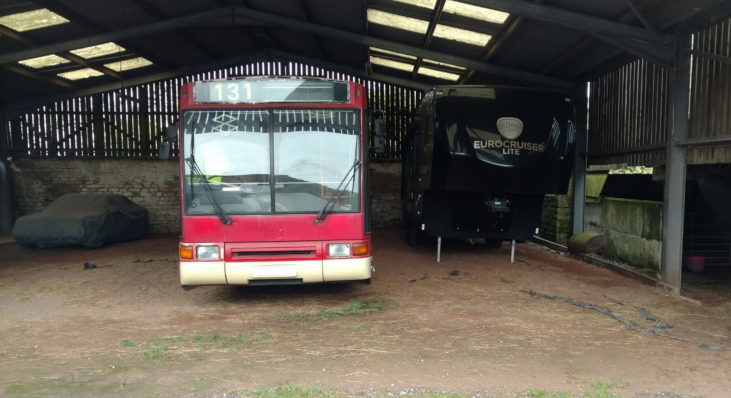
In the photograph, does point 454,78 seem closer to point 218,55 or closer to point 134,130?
point 218,55

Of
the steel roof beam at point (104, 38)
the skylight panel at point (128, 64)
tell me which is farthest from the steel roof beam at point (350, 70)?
the steel roof beam at point (104, 38)

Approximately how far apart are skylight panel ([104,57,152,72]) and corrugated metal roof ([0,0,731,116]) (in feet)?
0.40

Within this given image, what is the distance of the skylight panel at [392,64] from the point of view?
13766 mm

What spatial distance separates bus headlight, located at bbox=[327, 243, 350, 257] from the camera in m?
6.04

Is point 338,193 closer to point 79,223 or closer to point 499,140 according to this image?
point 499,140

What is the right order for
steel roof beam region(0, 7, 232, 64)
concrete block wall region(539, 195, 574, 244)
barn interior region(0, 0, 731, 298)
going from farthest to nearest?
1. concrete block wall region(539, 195, 574, 244)
2. steel roof beam region(0, 7, 232, 64)
3. barn interior region(0, 0, 731, 298)

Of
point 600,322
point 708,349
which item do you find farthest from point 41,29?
point 708,349

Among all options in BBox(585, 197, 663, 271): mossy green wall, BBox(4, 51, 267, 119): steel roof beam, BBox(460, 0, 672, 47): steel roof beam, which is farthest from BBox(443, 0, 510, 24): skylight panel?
BBox(4, 51, 267, 119): steel roof beam

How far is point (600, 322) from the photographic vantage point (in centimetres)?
573

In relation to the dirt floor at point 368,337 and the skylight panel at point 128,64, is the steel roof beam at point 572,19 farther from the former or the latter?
the skylight panel at point 128,64

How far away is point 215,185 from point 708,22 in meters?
6.90

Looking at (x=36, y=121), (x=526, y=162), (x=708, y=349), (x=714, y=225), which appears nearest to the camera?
(x=708, y=349)

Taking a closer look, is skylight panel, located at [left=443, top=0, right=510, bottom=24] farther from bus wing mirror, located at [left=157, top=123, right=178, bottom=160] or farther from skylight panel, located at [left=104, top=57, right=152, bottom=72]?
skylight panel, located at [left=104, top=57, right=152, bottom=72]

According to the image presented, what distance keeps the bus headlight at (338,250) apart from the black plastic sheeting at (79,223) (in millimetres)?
8180
